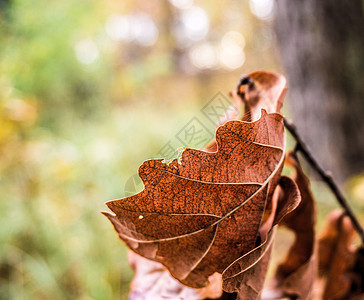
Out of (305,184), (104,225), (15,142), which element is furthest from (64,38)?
(305,184)

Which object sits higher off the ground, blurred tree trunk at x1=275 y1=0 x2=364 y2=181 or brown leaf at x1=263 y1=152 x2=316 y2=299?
brown leaf at x1=263 y1=152 x2=316 y2=299

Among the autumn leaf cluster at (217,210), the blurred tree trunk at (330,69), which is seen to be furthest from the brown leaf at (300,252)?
the blurred tree trunk at (330,69)

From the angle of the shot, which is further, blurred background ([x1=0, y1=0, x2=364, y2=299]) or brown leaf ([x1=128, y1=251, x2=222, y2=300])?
blurred background ([x1=0, y1=0, x2=364, y2=299])

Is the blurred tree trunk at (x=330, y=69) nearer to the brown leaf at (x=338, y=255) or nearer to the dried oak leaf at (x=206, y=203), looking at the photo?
the brown leaf at (x=338, y=255)

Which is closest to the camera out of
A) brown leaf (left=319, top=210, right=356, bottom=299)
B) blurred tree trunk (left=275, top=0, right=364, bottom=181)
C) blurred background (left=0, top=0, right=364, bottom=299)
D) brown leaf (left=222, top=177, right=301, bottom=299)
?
brown leaf (left=222, top=177, right=301, bottom=299)

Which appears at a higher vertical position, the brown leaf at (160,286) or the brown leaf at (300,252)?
the brown leaf at (160,286)

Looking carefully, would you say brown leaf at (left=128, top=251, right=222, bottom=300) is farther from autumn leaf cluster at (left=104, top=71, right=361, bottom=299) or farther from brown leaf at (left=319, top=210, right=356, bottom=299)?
brown leaf at (left=319, top=210, right=356, bottom=299)

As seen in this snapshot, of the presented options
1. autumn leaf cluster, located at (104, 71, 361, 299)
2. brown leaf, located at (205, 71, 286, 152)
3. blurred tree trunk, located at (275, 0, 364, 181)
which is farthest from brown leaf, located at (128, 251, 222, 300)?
blurred tree trunk, located at (275, 0, 364, 181)
